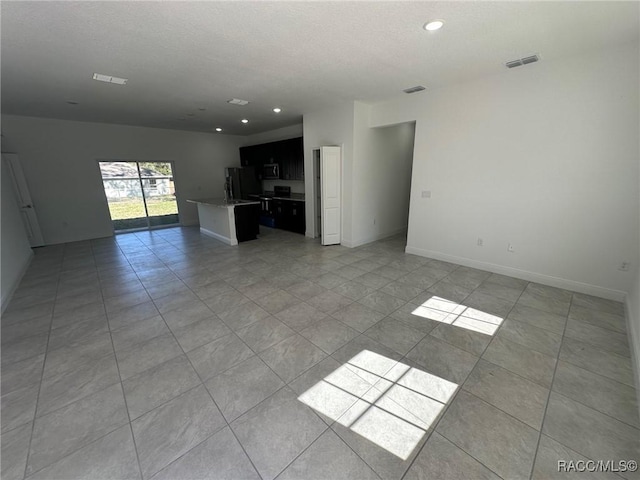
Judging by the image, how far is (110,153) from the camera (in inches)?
255

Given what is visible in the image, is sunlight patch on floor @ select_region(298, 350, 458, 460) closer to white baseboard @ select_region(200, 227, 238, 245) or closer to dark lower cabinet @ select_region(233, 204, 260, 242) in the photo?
white baseboard @ select_region(200, 227, 238, 245)

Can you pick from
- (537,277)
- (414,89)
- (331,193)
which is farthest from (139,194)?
(537,277)

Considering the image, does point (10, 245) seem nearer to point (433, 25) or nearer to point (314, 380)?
point (314, 380)

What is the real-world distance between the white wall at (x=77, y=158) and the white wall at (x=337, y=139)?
13.8 ft

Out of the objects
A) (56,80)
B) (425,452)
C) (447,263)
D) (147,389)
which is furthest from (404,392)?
(56,80)

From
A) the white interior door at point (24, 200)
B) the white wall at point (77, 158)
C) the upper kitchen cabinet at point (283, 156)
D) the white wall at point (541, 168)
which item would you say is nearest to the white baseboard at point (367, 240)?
the white wall at point (541, 168)

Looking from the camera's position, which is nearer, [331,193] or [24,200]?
[331,193]

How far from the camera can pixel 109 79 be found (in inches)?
131

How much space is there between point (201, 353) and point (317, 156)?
4.62 metres

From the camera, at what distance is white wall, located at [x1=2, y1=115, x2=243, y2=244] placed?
5.54 m

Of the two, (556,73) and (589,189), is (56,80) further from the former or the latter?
(589,189)

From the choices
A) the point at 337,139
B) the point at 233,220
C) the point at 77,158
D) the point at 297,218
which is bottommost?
the point at 297,218

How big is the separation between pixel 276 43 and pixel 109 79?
2.50 metres

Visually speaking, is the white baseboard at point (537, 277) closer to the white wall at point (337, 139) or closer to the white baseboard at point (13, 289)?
the white wall at point (337, 139)
